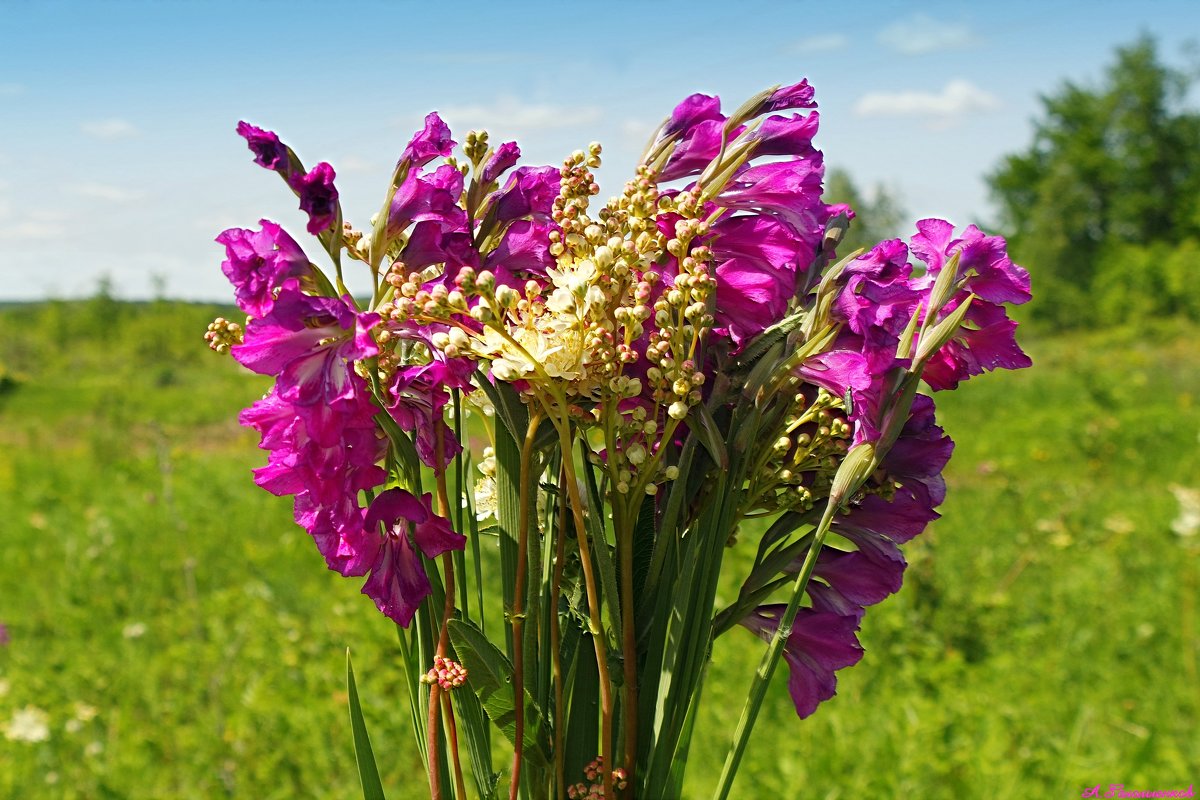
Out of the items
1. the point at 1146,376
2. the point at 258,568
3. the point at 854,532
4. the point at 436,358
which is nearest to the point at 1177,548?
the point at 258,568

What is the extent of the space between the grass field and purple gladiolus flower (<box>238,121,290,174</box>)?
1.92m

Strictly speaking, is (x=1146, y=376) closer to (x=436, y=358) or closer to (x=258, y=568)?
(x=258, y=568)

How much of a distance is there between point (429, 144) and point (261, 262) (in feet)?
0.51

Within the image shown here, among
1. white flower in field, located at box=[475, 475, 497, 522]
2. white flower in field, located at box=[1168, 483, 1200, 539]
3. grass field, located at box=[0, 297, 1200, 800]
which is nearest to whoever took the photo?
white flower in field, located at box=[475, 475, 497, 522]

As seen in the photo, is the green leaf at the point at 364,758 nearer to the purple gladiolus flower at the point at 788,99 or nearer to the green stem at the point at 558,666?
the green stem at the point at 558,666

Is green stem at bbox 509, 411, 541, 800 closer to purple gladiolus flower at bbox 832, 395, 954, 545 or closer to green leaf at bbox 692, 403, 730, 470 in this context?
green leaf at bbox 692, 403, 730, 470

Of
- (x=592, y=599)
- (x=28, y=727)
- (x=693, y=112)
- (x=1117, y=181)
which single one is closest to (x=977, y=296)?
(x=693, y=112)

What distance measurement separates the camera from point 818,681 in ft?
2.63

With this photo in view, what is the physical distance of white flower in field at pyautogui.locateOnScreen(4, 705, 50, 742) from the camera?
8.45 feet

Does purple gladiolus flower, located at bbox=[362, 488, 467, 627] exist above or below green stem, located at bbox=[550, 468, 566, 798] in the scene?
above

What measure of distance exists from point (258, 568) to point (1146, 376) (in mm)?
9128

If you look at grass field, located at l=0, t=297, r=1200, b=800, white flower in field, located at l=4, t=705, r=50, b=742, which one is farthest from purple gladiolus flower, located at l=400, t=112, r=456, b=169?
white flower in field, located at l=4, t=705, r=50, b=742

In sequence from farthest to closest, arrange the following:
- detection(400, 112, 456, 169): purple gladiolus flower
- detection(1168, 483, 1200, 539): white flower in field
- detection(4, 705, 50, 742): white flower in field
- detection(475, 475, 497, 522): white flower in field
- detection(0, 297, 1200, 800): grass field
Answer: detection(1168, 483, 1200, 539): white flower in field < detection(4, 705, 50, 742): white flower in field < detection(0, 297, 1200, 800): grass field < detection(475, 475, 497, 522): white flower in field < detection(400, 112, 456, 169): purple gladiolus flower

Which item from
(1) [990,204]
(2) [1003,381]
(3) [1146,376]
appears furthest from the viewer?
(1) [990,204]
